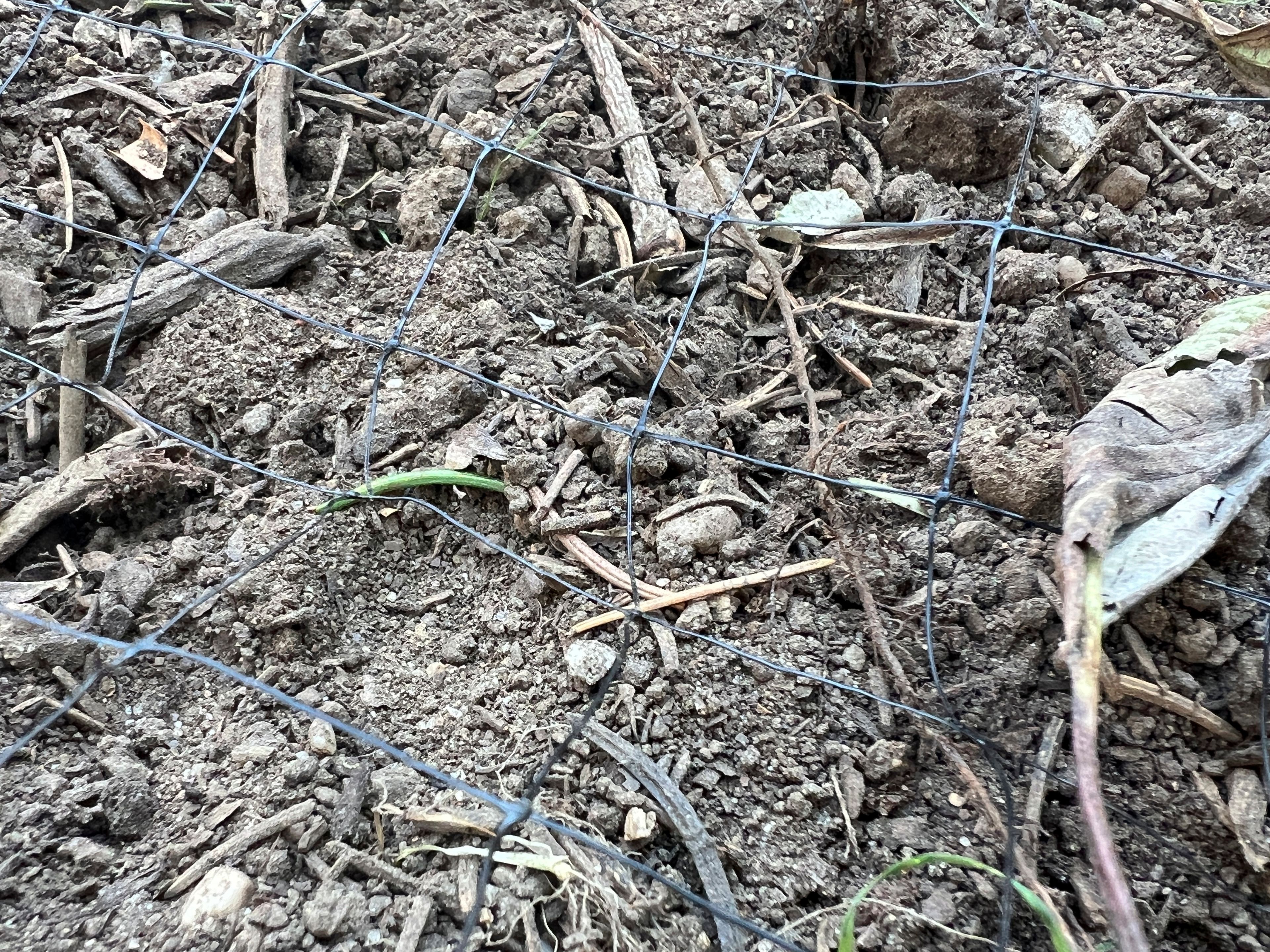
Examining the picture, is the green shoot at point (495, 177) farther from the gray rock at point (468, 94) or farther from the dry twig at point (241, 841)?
the dry twig at point (241, 841)

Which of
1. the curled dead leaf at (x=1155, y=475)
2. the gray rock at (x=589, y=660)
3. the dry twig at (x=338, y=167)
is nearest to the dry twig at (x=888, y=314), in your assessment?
the curled dead leaf at (x=1155, y=475)

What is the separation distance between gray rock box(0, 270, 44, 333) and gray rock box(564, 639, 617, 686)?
1.11m

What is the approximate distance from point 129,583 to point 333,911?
0.57 metres

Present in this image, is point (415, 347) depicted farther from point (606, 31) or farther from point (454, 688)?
point (606, 31)

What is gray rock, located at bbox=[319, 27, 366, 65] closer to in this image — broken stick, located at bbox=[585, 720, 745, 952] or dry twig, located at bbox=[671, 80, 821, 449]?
dry twig, located at bbox=[671, 80, 821, 449]

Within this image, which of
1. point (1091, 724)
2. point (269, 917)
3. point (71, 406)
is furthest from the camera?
point (71, 406)

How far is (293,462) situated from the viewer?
4.23ft

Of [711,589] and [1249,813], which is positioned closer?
[1249,813]

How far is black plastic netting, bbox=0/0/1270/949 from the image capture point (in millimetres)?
952

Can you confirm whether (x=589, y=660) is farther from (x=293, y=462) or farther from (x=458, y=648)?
(x=293, y=462)

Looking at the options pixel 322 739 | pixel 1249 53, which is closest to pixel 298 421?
pixel 322 739

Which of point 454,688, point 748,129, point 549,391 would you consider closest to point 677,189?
point 748,129

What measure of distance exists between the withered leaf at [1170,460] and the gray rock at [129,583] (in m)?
1.19

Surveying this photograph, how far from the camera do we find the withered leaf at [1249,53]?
1.71m
